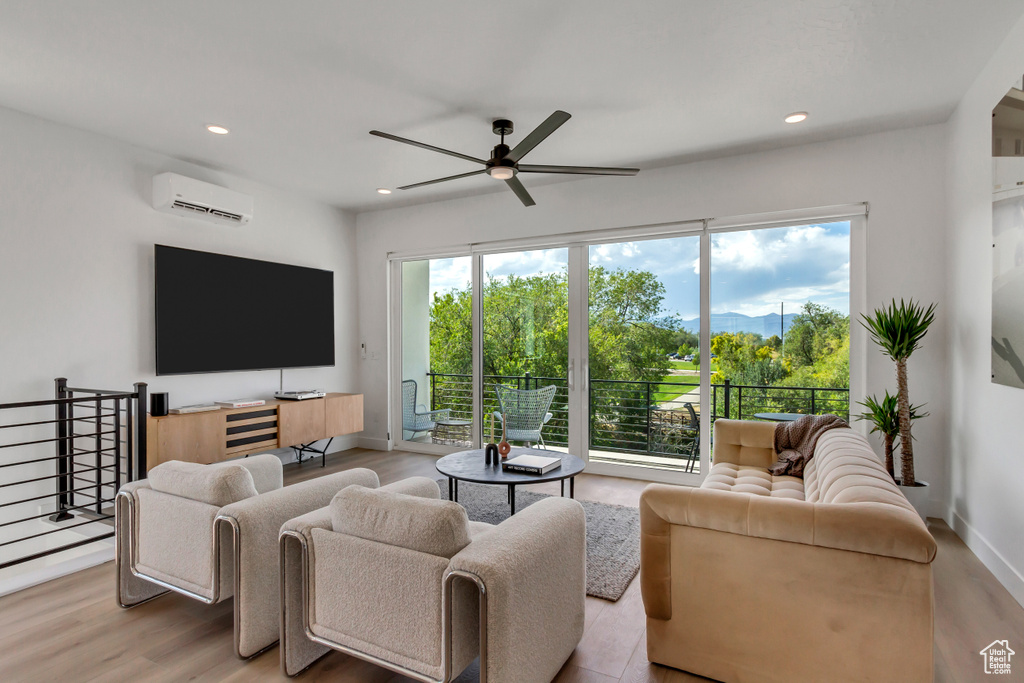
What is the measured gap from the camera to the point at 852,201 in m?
3.77

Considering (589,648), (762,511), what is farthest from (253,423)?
(762,511)

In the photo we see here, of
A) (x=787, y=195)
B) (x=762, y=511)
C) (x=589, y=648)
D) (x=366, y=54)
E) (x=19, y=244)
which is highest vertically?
(x=366, y=54)

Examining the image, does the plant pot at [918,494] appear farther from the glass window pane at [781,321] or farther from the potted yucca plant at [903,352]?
the glass window pane at [781,321]

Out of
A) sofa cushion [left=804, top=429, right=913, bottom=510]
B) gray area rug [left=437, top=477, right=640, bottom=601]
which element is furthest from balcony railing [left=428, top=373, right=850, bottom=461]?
sofa cushion [left=804, top=429, right=913, bottom=510]

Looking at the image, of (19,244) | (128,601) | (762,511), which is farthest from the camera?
(19,244)

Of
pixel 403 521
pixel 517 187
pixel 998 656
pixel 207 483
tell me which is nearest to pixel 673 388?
pixel 517 187

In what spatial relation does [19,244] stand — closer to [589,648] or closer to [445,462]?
[445,462]

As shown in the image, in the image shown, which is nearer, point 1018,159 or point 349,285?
point 1018,159

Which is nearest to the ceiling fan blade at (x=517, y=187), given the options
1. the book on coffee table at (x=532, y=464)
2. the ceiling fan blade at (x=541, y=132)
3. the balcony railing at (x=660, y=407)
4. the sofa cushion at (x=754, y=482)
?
the ceiling fan blade at (x=541, y=132)

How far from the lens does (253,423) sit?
4.36 meters

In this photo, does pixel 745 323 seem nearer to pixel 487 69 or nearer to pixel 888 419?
pixel 888 419

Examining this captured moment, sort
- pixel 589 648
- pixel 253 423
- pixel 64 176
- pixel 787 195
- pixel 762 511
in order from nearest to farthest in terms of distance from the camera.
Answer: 1. pixel 762 511
2. pixel 589 648
3. pixel 64 176
4. pixel 787 195
5. pixel 253 423

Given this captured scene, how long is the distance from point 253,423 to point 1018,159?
503 cm

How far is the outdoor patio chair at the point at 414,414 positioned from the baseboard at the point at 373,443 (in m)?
0.26
